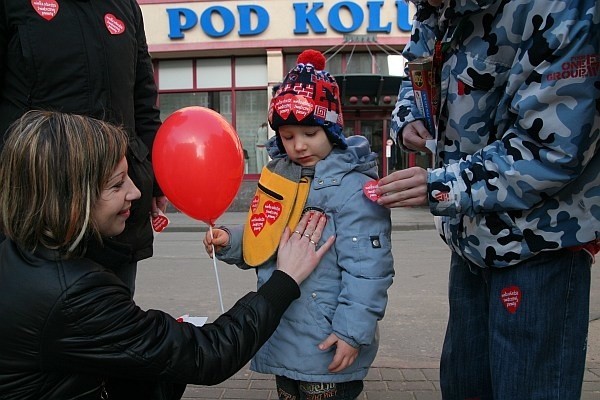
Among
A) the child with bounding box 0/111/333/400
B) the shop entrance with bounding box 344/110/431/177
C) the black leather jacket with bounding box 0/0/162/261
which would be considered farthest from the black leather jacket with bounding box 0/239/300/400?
the shop entrance with bounding box 344/110/431/177

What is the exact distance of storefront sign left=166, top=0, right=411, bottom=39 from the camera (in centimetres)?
1376

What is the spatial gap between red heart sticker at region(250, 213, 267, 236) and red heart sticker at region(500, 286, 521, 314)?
0.90 meters

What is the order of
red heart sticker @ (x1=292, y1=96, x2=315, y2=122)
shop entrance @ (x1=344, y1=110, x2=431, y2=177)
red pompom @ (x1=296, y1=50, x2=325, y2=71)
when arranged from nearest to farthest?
red heart sticker @ (x1=292, y1=96, x2=315, y2=122) → red pompom @ (x1=296, y1=50, x2=325, y2=71) → shop entrance @ (x1=344, y1=110, x2=431, y2=177)

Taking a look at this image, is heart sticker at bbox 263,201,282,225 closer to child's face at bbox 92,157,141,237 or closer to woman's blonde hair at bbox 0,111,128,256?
child's face at bbox 92,157,141,237

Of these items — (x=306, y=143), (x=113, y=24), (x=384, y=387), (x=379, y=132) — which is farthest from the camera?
(x=379, y=132)

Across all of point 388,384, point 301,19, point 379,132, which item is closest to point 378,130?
point 379,132

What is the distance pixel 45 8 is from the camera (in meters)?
1.92

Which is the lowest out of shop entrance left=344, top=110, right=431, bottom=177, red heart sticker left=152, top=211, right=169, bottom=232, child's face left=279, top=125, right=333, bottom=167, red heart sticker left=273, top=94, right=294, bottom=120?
shop entrance left=344, top=110, right=431, bottom=177

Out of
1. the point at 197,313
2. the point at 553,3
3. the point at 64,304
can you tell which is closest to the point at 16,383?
the point at 64,304

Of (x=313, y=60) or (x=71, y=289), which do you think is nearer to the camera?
(x=71, y=289)

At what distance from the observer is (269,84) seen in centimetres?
1421

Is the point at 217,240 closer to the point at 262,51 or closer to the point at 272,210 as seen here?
the point at 272,210

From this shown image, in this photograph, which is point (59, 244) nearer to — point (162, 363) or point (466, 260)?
point (162, 363)

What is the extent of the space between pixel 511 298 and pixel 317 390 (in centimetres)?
81
